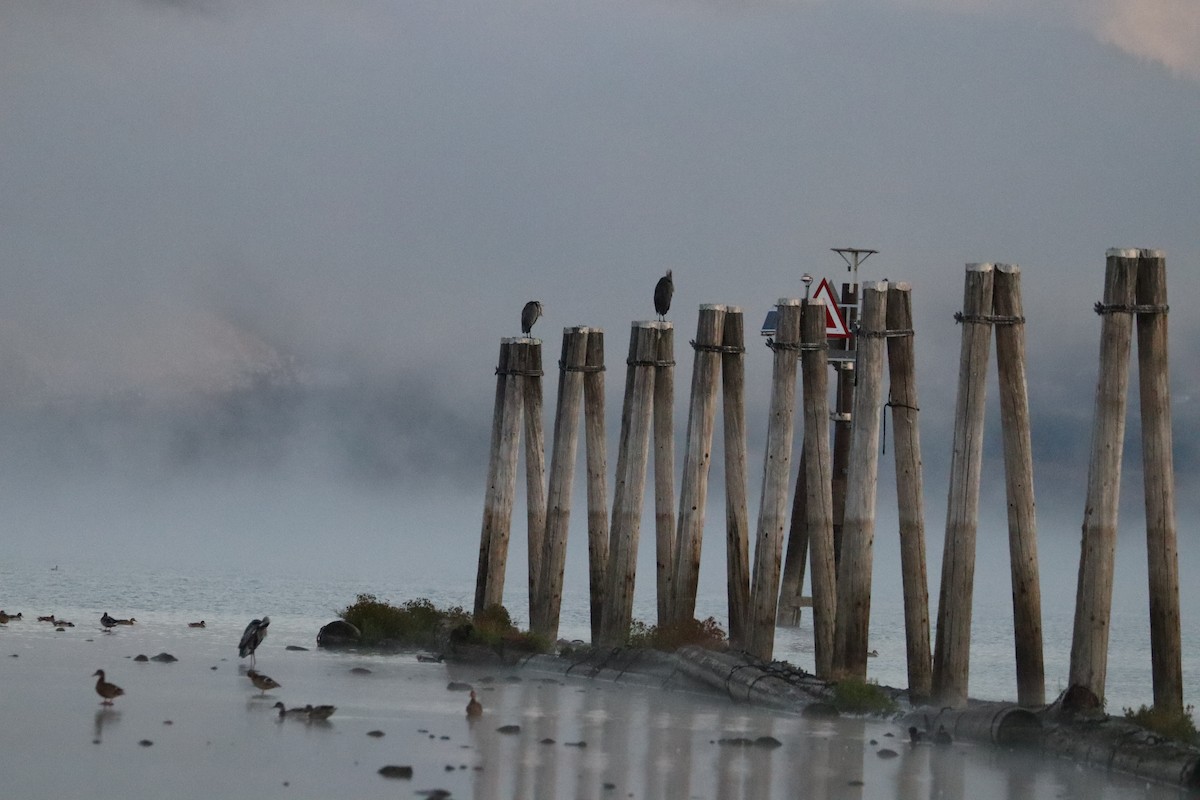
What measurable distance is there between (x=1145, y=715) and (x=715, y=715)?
13.7ft

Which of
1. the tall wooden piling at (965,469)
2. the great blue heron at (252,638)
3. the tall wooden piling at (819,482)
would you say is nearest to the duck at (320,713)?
the great blue heron at (252,638)

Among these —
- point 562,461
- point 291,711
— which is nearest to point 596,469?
point 562,461

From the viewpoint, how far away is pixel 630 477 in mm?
21250

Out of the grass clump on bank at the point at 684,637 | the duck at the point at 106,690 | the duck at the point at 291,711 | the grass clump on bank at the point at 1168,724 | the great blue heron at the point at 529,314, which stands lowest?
the duck at the point at 291,711

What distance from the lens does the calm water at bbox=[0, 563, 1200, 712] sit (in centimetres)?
2688

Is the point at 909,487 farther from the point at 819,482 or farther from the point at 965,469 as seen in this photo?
the point at 819,482

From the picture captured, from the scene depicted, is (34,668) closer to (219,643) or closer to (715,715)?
(219,643)

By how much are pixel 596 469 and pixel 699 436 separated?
1.99 m

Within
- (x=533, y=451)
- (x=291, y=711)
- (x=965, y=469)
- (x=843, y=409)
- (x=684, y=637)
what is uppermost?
(x=843, y=409)

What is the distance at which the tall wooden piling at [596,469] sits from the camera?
22016mm

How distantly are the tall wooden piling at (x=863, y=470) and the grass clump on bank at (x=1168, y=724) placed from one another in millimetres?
3220

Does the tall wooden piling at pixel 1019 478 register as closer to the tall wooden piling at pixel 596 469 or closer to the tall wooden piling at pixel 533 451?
the tall wooden piling at pixel 596 469

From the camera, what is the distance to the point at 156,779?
1305 centimetres

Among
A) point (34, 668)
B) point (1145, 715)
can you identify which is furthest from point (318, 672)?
point (1145, 715)
